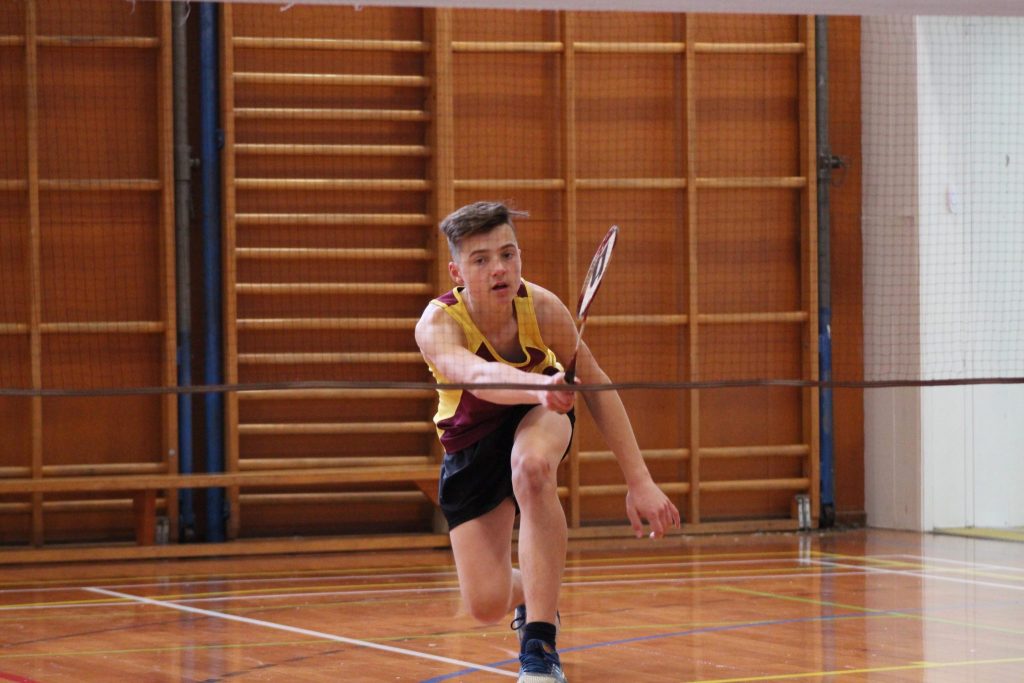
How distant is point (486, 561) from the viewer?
15.0 ft

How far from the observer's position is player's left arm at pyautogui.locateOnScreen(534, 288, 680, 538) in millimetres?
3791

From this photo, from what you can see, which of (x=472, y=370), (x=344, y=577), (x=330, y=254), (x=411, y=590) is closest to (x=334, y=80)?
(x=330, y=254)

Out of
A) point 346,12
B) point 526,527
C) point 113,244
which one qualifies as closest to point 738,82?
point 346,12

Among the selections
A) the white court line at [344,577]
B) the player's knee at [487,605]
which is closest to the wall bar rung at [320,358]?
the white court line at [344,577]

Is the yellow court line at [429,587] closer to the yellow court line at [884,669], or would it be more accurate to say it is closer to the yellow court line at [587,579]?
the yellow court line at [587,579]

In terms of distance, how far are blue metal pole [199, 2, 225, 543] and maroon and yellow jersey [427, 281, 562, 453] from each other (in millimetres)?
4697

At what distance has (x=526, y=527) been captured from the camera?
4191mm

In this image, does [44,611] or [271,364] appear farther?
[271,364]

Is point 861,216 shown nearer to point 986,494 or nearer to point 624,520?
point 986,494

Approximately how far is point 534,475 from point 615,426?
280 mm

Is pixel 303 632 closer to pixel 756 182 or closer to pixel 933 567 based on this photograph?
pixel 933 567

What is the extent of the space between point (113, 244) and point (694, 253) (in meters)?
3.84

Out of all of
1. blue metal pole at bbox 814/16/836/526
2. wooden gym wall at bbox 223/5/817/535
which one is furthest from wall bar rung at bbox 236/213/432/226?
blue metal pole at bbox 814/16/836/526

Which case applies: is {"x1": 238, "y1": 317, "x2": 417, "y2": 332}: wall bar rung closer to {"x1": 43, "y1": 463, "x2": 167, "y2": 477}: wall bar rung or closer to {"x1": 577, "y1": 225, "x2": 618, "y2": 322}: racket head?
{"x1": 43, "y1": 463, "x2": 167, "y2": 477}: wall bar rung
